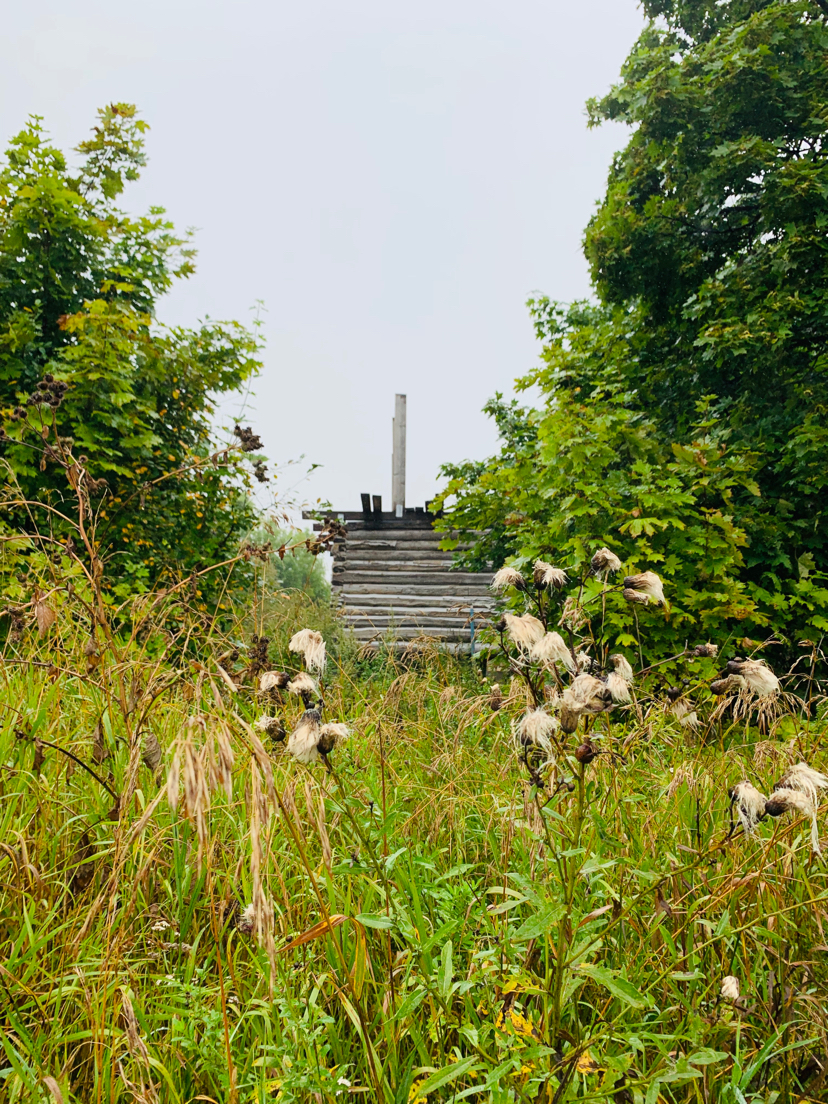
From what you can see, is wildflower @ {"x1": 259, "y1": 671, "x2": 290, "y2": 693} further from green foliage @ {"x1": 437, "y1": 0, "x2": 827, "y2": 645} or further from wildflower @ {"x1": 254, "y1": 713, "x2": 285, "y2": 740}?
green foliage @ {"x1": 437, "y1": 0, "x2": 827, "y2": 645}

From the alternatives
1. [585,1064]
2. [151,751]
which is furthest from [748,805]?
[151,751]

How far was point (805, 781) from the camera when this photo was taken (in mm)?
1288

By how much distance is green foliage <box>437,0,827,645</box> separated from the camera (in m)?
4.72

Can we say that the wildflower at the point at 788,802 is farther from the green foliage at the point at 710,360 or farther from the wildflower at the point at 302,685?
the green foliage at the point at 710,360

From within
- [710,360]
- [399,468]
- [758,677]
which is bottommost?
[758,677]

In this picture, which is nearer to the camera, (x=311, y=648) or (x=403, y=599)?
(x=311, y=648)

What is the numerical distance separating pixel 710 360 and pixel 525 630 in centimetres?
548

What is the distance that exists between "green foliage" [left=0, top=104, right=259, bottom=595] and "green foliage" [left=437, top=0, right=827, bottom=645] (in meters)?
2.48

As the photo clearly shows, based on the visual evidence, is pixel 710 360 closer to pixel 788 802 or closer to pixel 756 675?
pixel 756 675

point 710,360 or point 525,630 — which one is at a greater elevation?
point 710,360

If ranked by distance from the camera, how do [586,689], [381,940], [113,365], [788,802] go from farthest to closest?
[113,365], [381,940], [586,689], [788,802]

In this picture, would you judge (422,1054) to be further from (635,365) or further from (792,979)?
(635,365)

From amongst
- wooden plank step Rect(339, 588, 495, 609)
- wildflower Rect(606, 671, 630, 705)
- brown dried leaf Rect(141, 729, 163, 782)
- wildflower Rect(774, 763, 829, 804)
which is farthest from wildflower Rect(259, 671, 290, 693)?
wooden plank step Rect(339, 588, 495, 609)

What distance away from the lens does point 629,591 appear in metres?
1.61
